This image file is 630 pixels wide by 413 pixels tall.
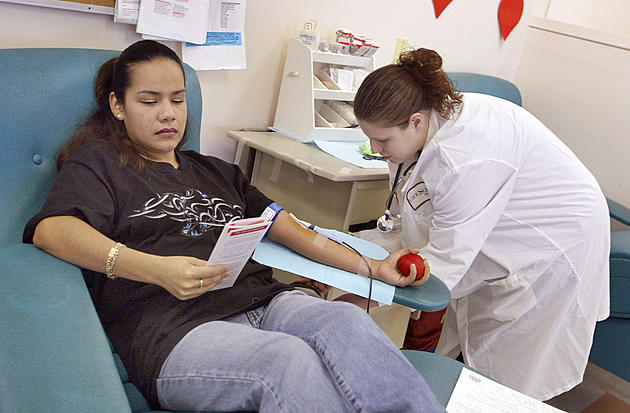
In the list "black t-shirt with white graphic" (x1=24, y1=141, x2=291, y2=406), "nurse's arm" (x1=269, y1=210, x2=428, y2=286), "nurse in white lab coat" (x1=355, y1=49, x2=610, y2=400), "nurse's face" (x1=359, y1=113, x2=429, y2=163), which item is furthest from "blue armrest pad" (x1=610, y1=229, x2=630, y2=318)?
"black t-shirt with white graphic" (x1=24, y1=141, x2=291, y2=406)

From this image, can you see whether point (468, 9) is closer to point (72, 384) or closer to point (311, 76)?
point (311, 76)

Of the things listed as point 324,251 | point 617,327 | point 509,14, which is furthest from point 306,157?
point 509,14

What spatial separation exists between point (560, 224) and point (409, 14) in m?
1.33

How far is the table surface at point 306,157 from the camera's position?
185 cm

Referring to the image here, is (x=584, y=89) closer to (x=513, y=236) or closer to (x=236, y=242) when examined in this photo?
(x=513, y=236)

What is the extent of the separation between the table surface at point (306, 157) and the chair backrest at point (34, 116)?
27.4 inches

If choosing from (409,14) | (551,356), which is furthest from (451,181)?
(409,14)

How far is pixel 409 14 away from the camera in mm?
2691

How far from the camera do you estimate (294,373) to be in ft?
3.38

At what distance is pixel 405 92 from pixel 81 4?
0.90m

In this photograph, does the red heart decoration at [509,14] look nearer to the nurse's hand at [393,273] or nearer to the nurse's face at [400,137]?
the nurse's face at [400,137]

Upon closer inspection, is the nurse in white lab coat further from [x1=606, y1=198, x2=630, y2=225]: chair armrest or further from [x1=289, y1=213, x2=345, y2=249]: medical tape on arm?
[x1=606, y1=198, x2=630, y2=225]: chair armrest

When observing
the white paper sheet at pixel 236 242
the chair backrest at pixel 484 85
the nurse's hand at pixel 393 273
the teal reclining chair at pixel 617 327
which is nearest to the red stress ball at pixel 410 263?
the nurse's hand at pixel 393 273

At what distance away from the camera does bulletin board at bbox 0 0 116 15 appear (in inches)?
60.3
